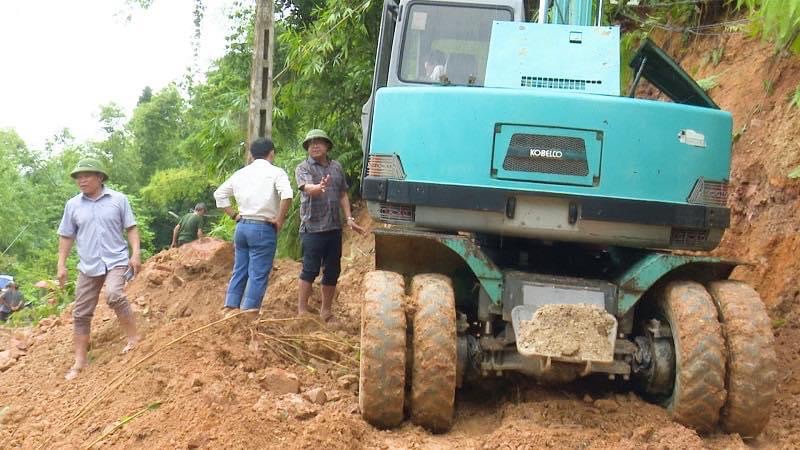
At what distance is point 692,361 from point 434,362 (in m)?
1.47

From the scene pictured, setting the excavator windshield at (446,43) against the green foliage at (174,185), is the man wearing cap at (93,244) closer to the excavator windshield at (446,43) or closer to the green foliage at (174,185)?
the excavator windshield at (446,43)

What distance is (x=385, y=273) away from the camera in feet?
18.3

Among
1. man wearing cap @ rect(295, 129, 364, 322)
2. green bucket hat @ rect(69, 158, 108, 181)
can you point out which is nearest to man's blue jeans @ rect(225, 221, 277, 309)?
man wearing cap @ rect(295, 129, 364, 322)

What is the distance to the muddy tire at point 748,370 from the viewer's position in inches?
201

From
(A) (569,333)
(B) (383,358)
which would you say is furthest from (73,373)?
(A) (569,333)

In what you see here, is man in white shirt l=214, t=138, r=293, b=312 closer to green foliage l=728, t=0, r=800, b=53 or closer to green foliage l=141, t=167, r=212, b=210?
green foliage l=728, t=0, r=800, b=53

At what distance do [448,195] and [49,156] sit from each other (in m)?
58.9

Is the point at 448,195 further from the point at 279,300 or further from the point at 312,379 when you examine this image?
the point at 279,300

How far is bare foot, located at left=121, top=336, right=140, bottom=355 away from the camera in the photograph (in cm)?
744

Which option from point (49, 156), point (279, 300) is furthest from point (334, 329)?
point (49, 156)

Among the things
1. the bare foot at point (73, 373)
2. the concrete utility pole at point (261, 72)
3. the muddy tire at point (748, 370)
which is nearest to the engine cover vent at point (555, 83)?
the muddy tire at point (748, 370)

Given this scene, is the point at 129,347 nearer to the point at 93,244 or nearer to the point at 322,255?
the point at 93,244

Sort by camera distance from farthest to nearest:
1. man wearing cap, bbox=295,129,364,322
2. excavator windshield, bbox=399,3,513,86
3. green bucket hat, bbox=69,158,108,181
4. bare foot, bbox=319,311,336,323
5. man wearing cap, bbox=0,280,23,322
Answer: man wearing cap, bbox=0,280,23,322 → bare foot, bbox=319,311,336,323 → man wearing cap, bbox=295,129,364,322 → green bucket hat, bbox=69,158,108,181 → excavator windshield, bbox=399,3,513,86

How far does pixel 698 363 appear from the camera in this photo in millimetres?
5105
